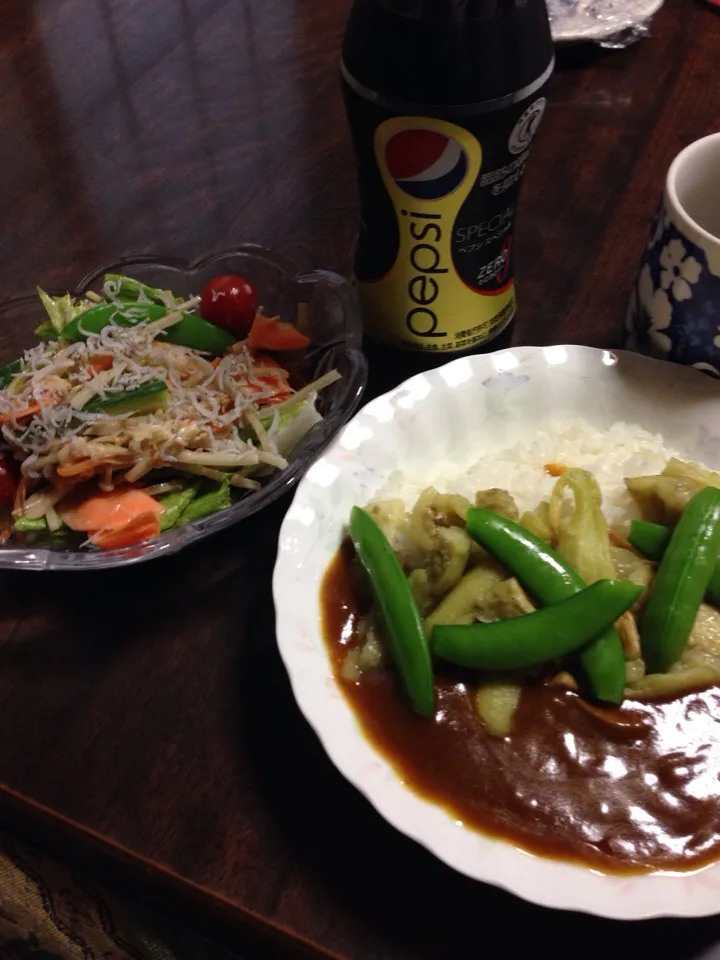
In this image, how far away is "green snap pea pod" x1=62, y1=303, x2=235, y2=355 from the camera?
102 centimetres

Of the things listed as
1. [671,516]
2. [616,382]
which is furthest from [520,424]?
[671,516]

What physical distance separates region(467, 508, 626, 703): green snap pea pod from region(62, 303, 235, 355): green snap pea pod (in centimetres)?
43

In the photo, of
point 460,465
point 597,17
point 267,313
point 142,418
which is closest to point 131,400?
point 142,418

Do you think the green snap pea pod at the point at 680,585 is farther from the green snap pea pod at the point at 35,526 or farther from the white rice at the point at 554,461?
the green snap pea pod at the point at 35,526

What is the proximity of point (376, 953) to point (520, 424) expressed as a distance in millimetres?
602

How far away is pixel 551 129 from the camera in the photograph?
149 centimetres

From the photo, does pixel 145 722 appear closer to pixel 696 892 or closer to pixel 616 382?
pixel 696 892

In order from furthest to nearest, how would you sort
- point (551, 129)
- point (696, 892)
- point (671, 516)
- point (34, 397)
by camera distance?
point (551, 129) < point (34, 397) < point (671, 516) < point (696, 892)

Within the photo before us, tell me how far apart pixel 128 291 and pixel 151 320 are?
0.25ft

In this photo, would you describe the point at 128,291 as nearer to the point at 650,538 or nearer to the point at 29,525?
the point at 29,525

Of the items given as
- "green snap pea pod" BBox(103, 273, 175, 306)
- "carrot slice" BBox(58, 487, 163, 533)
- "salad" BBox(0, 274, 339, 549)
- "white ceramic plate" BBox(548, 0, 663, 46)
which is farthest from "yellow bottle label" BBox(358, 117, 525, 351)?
"white ceramic plate" BBox(548, 0, 663, 46)

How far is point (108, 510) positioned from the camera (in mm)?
893

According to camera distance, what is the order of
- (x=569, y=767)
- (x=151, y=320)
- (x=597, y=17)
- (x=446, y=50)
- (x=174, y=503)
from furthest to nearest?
1. (x=597, y=17)
2. (x=151, y=320)
3. (x=174, y=503)
4. (x=446, y=50)
5. (x=569, y=767)

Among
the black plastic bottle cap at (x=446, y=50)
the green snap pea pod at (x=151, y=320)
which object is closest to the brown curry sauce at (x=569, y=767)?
the green snap pea pod at (x=151, y=320)
